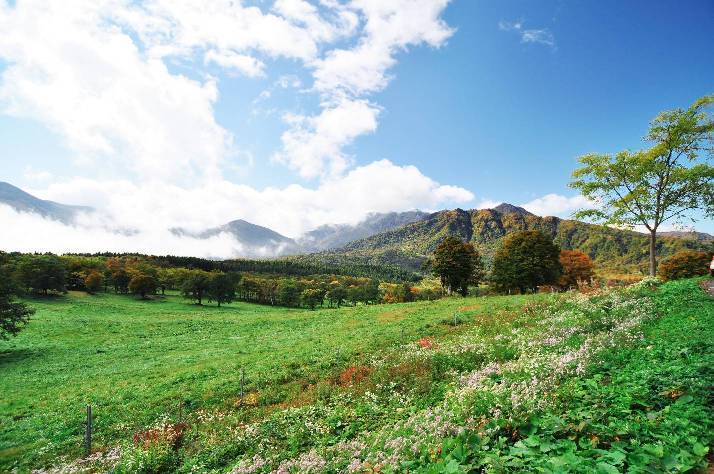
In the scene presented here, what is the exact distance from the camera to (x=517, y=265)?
64.7m

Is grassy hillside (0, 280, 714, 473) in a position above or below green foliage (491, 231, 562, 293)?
below

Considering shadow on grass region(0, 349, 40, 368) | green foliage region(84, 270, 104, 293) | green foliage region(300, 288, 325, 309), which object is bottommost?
green foliage region(300, 288, 325, 309)

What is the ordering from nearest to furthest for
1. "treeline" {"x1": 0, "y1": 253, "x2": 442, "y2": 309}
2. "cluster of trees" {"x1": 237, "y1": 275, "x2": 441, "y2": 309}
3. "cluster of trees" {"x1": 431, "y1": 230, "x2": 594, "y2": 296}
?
"cluster of trees" {"x1": 431, "y1": 230, "x2": 594, "y2": 296}
"treeline" {"x1": 0, "y1": 253, "x2": 442, "y2": 309}
"cluster of trees" {"x1": 237, "y1": 275, "x2": 441, "y2": 309}

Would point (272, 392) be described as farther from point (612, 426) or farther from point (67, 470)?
point (612, 426)

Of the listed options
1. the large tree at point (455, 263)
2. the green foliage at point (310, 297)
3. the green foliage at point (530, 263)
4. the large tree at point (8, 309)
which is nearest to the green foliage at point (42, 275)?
the large tree at point (8, 309)

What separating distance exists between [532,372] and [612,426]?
143 inches

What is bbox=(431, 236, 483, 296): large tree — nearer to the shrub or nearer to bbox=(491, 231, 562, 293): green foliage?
bbox=(491, 231, 562, 293): green foliage

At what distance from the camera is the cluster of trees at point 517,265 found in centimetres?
6388

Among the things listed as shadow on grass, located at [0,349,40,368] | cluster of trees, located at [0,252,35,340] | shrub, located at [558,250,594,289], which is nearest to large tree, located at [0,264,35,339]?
cluster of trees, located at [0,252,35,340]

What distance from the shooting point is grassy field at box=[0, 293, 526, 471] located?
62.2 ft

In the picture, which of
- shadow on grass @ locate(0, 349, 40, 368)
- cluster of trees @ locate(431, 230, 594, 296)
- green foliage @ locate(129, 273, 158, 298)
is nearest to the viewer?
shadow on grass @ locate(0, 349, 40, 368)

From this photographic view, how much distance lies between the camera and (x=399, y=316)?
133 feet

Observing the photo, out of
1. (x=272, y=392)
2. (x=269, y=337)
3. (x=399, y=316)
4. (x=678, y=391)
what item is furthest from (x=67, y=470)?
(x=399, y=316)

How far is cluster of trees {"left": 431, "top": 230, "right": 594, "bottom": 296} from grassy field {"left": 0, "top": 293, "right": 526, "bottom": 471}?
27.2m
